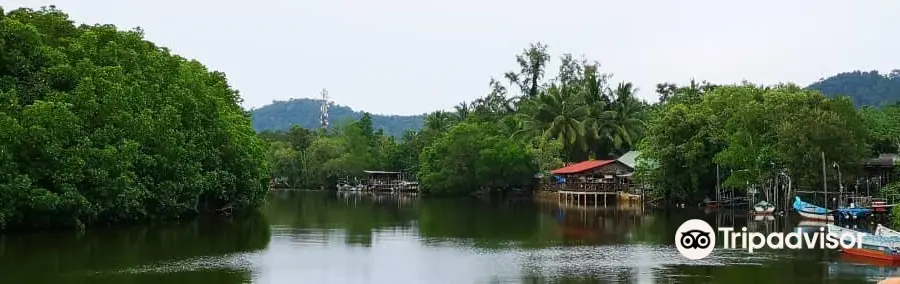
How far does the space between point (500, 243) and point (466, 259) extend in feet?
15.5

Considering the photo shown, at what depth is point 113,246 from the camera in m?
26.7

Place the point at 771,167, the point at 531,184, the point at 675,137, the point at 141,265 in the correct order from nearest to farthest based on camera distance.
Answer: the point at 141,265 → the point at 771,167 → the point at 675,137 → the point at 531,184

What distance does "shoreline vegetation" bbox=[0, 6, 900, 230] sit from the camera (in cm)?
2898

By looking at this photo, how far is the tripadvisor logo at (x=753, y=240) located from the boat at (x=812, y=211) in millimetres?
5067

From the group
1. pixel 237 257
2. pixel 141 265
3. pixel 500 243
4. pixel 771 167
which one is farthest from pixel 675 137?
pixel 141 265

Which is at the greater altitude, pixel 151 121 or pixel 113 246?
pixel 151 121

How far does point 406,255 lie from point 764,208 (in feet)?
74.9

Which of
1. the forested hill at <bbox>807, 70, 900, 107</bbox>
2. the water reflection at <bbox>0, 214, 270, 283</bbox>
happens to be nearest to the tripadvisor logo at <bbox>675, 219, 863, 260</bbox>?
the water reflection at <bbox>0, 214, 270, 283</bbox>

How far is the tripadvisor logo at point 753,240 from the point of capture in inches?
951

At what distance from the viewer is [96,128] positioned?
1219 inches

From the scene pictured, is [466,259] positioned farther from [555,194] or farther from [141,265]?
[555,194]

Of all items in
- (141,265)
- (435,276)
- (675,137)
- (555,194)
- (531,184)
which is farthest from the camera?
(531,184)

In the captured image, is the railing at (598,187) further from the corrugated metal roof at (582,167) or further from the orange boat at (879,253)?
the orange boat at (879,253)

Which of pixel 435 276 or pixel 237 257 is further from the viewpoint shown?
pixel 237 257
